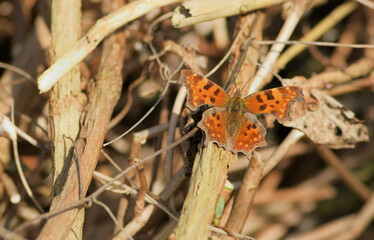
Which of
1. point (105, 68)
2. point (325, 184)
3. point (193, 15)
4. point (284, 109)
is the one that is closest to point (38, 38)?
point (105, 68)

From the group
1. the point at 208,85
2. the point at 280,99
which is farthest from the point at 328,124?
the point at 208,85

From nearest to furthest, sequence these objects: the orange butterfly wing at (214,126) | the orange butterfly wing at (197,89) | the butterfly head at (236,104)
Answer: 1. the orange butterfly wing at (214,126)
2. the orange butterfly wing at (197,89)
3. the butterfly head at (236,104)

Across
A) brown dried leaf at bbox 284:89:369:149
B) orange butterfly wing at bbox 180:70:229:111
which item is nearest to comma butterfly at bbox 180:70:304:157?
orange butterfly wing at bbox 180:70:229:111

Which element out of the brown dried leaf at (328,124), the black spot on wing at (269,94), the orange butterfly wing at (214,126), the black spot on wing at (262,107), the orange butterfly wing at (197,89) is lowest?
the orange butterfly wing at (214,126)

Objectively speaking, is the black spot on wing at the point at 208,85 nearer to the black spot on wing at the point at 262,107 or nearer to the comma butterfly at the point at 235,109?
the comma butterfly at the point at 235,109

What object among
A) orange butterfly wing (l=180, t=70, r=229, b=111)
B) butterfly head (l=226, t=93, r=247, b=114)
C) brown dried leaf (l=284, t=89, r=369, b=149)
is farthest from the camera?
brown dried leaf (l=284, t=89, r=369, b=149)

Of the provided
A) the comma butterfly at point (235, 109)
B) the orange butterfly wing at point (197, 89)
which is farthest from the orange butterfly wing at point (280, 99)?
the orange butterfly wing at point (197, 89)

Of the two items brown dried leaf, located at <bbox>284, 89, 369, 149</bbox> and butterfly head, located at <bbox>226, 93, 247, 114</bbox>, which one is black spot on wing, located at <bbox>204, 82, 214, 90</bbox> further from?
brown dried leaf, located at <bbox>284, 89, 369, 149</bbox>

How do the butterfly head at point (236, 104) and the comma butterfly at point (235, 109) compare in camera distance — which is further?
the butterfly head at point (236, 104)

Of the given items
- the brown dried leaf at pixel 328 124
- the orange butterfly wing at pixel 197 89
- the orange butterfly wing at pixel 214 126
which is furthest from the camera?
the brown dried leaf at pixel 328 124
